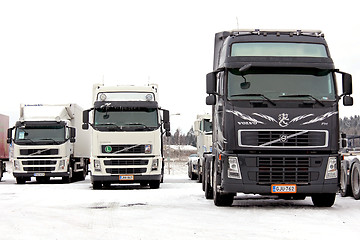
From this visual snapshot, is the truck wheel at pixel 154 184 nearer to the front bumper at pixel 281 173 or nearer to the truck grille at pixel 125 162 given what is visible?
the truck grille at pixel 125 162

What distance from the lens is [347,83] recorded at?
14.4 meters

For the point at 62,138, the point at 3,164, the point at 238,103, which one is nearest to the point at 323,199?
the point at 238,103

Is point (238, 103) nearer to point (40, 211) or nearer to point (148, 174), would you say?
point (40, 211)

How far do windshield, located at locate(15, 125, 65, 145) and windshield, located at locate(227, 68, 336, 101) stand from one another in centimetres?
1750

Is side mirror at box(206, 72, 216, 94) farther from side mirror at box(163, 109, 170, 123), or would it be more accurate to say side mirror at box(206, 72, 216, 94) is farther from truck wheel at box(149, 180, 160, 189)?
truck wheel at box(149, 180, 160, 189)

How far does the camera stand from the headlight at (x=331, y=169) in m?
14.3

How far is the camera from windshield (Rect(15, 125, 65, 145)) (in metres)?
30.2

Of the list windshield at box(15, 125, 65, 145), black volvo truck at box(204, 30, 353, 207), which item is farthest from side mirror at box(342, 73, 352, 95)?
windshield at box(15, 125, 65, 145)

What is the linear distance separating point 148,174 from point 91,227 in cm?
1314

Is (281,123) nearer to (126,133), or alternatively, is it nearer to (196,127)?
(126,133)

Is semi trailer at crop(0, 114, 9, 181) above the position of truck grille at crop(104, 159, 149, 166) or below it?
above

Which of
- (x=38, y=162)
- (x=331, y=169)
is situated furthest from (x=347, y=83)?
(x=38, y=162)

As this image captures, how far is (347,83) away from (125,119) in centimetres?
1066

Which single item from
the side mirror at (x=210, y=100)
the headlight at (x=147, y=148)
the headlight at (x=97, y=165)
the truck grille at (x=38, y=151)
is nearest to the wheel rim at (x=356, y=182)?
the side mirror at (x=210, y=100)
